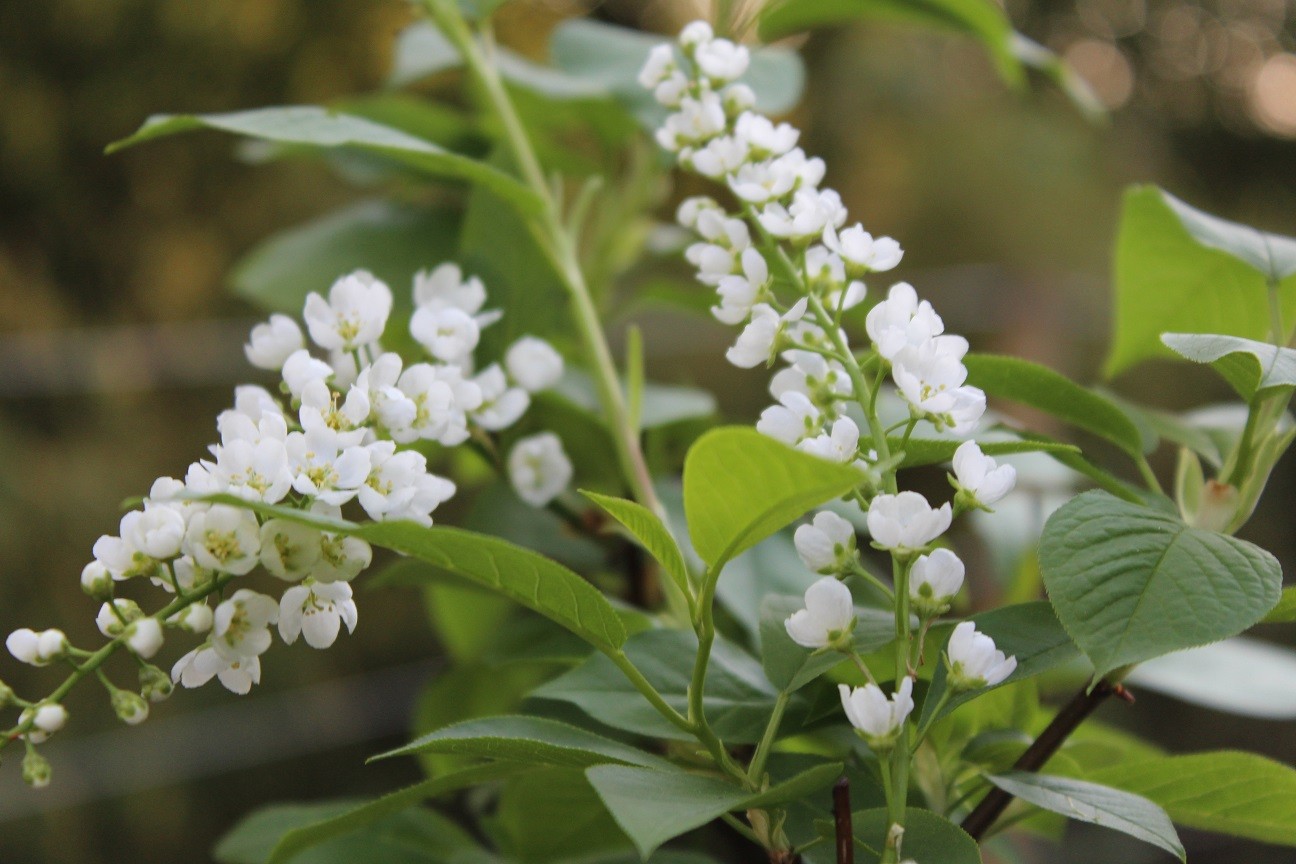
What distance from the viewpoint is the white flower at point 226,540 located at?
21 cm

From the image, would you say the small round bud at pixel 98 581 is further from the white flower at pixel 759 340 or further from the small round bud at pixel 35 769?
the white flower at pixel 759 340

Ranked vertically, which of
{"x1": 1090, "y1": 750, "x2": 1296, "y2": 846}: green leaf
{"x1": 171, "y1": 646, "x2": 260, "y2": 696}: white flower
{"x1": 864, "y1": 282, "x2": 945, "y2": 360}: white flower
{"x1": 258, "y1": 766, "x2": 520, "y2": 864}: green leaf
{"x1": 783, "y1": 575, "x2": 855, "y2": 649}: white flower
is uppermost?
{"x1": 864, "y1": 282, "x2": 945, "y2": 360}: white flower

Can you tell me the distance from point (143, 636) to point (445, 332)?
110 millimetres

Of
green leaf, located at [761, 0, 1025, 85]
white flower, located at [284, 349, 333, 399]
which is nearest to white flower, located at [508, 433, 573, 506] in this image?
white flower, located at [284, 349, 333, 399]

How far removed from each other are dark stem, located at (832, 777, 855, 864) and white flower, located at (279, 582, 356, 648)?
104 millimetres

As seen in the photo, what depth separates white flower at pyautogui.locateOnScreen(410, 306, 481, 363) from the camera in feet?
0.93

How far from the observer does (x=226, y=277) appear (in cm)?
111

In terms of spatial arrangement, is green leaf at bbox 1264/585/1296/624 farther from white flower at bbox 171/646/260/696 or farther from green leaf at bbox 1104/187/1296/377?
white flower at bbox 171/646/260/696

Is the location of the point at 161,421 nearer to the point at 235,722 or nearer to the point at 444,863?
the point at 235,722

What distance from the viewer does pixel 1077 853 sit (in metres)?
1.58

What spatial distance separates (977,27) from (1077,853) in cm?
143

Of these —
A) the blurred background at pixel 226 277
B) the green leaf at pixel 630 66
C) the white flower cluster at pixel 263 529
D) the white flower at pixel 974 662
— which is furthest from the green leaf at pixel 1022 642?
the blurred background at pixel 226 277

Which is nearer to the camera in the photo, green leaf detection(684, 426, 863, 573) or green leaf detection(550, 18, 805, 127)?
green leaf detection(684, 426, 863, 573)

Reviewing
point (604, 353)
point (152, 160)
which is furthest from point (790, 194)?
point (152, 160)
